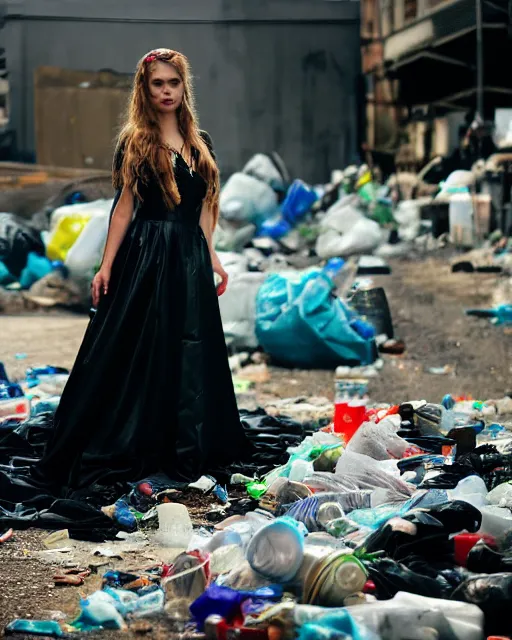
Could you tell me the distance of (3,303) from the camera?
9281 millimetres

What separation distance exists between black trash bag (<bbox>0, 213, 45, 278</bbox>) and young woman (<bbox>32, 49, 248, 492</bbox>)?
5.79 meters

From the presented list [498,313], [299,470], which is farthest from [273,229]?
[299,470]

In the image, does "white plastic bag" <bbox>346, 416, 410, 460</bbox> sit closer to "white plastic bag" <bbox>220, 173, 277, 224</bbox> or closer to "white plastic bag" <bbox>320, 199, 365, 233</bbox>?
"white plastic bag" <bbox>220, 173, 277, 224</bbox>

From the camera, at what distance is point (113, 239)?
13.4ft

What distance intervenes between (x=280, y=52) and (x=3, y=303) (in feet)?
27.2

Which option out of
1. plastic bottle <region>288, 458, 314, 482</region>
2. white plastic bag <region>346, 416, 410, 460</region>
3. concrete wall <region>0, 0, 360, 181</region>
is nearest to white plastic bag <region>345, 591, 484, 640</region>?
plastic bottle <region>288, 458, 314, 482</region>

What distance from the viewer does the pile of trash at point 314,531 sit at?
2652 millimetres

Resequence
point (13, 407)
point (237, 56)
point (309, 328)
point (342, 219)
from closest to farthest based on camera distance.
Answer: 1. point (13, 407)
2. point (309, 328)
3. point (342, 219)
4. point (237, 56)

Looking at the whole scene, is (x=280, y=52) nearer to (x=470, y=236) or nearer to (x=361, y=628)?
(x=470, y=236)

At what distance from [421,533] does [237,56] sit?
45.3 feet

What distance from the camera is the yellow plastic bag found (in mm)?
9289

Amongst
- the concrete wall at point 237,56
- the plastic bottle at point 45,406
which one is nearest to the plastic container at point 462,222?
the concrete wall at point 237,56

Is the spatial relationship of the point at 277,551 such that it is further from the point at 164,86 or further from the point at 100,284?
the point at 164,86

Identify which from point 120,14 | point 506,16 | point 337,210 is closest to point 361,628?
point 337,210
